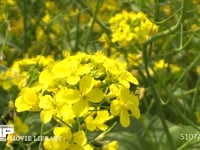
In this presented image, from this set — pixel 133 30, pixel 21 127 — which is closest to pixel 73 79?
pixel 21 127

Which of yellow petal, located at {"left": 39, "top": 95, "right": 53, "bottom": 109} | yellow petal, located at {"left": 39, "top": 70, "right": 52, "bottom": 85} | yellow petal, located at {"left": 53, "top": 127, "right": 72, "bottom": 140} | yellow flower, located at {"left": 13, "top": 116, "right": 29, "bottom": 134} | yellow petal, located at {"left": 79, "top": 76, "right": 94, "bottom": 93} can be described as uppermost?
yellow petal, located at {"left": 39, "top": 70, "right": 52, "bottom": 85}

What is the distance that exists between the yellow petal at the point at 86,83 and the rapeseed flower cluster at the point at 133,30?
0.55 meters

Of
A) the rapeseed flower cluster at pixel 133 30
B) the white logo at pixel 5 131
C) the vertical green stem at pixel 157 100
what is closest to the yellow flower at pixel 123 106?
the white logo at pixel 5 131

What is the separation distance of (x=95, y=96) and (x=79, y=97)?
0.03m

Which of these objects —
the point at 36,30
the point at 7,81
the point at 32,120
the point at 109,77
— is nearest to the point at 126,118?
the point at 109,77

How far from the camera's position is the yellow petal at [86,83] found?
0.83 meters

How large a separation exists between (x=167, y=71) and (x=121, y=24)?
1.34ft

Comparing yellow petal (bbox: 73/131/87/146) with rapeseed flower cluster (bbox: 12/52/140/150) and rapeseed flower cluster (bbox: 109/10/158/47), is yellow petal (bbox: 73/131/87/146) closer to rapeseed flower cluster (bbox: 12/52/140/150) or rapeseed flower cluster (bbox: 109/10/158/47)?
rapeseed flower cluster (bbox: 12/52/140/150)

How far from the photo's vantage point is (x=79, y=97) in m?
→ 0.82

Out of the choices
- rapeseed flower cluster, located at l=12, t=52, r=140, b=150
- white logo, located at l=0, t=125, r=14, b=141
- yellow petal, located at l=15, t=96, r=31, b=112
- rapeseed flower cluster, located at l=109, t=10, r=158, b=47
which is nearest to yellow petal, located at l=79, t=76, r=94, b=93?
rapeseed flower cluster, located at l=12, t=52, r=140, b=150

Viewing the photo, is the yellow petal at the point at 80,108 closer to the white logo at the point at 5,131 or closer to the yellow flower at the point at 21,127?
the white logo at the point at 5,131

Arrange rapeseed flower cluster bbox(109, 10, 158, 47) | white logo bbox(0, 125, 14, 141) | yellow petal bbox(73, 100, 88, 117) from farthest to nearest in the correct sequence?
rapeseed flower cluster bbox(109, 10, 158, 47), white logo bbox(0, 125, 14, 141), yellow petal bbox(73, 100, 88, 117)

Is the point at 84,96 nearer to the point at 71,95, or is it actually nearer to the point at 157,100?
the point at 71,95

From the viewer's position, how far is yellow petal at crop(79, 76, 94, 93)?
83cm
